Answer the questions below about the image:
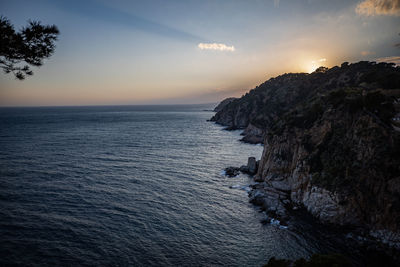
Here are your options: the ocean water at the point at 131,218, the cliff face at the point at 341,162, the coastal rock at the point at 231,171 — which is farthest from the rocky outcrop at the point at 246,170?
the cliff face at the point at 341,162

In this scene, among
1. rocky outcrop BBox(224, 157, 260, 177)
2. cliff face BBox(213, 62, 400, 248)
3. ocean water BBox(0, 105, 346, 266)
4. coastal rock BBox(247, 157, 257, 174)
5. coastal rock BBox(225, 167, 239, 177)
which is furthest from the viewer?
coastal rock BBox(247, 157, 257, 174)

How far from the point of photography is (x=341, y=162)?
102 ft

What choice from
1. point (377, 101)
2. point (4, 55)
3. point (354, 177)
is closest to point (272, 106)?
point (377, 101)

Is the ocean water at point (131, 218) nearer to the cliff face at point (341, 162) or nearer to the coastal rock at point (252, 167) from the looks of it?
the coastal rock at point (252, 167)

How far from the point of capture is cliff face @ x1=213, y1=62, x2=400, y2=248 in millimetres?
25719

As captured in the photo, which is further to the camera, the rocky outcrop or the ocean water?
the rocky outcrop

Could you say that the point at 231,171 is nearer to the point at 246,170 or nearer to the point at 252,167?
the point at 246,170

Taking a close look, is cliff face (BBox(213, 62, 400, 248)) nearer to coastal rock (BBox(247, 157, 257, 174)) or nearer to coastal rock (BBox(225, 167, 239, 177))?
coastal rock (BBox(247, 157, 257, 174))

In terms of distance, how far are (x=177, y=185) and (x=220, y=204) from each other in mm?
10955

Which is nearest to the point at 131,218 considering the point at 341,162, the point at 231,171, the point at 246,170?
the point at 231,171

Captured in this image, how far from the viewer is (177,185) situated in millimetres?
42312

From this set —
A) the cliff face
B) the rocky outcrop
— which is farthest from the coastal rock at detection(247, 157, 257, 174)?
the cliff face

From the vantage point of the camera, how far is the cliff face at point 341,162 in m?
25.7

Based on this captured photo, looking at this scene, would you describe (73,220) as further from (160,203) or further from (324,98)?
(324,98)
